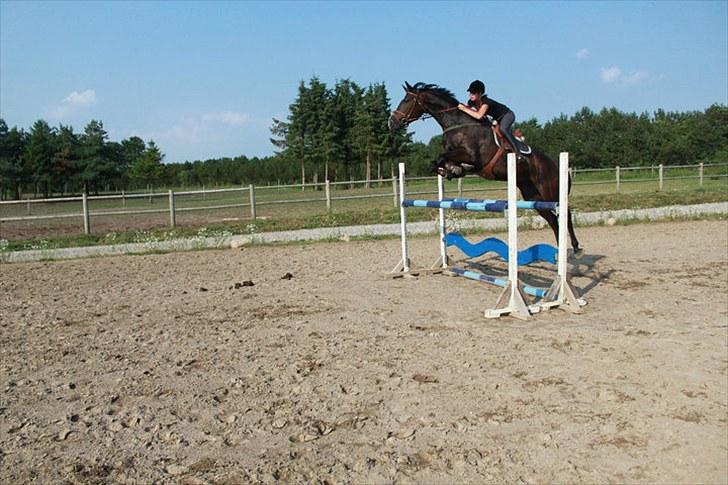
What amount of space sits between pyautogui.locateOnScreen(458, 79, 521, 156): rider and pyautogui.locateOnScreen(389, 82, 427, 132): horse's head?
496mm

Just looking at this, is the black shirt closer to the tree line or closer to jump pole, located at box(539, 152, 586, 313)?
jump pole, located at box(539, 152, 586, 313)

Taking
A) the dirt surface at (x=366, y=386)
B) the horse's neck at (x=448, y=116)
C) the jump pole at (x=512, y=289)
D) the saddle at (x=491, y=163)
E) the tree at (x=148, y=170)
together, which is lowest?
the dirt surface at (x=366, y=386)

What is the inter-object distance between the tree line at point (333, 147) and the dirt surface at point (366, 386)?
3913 centimetres

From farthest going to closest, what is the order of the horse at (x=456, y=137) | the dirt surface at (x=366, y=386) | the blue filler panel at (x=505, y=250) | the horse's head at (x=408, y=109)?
the horse's head at (x=408, y=109)
the horse at (x=456, y=137)
the blue filler panel at (x=505, y=250)
the dirt surface at (x=366, y=386)

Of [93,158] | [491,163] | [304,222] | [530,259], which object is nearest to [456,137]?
[491,163]

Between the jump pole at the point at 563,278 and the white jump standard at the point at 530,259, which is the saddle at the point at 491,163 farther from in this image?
the jump pole at the point at 563,278

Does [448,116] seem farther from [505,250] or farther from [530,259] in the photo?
[530,259]

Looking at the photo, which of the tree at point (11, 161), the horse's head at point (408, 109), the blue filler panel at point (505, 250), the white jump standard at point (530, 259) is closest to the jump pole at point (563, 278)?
the white jump standard at point (530, 259)

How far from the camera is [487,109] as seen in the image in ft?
22.2

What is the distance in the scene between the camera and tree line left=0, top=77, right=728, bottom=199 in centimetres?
5206

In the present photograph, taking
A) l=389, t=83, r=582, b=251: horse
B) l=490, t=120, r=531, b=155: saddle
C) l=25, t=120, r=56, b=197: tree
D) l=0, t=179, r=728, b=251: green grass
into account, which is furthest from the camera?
l=25, t=120, r=56, b=197: tree

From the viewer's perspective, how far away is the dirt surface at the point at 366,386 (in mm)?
2801

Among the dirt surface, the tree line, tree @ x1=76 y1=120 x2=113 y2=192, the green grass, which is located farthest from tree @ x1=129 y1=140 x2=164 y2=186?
the dirt surface

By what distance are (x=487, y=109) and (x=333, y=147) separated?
45.7 meters
